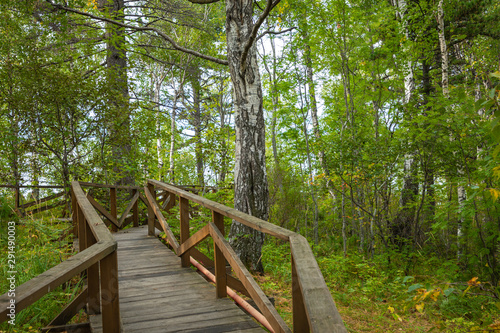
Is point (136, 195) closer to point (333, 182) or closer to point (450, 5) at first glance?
point (333, 182)

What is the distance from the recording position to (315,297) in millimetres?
1534

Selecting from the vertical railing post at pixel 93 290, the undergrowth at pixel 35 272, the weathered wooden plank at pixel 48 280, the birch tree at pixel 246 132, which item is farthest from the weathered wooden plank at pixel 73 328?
the birch tree at pixel 246 132

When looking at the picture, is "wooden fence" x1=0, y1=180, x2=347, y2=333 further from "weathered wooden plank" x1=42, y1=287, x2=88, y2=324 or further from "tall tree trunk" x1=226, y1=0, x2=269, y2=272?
"tall tree trunk" x1=226, y1=0, x2=269, y2=272

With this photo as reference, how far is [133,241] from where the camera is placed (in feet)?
21.8

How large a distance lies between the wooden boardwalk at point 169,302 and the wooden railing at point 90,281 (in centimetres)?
38

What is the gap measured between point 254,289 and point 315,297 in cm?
122

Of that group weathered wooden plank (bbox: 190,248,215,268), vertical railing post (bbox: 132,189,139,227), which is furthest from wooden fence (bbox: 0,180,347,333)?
vertical railing post (bbox: 132,189,139,227)

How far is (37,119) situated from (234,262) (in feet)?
22.1

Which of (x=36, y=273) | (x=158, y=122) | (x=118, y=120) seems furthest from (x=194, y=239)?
(x=158, y=122)

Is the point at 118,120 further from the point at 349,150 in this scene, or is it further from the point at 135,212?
the point at 349,150

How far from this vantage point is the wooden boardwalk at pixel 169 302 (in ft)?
9.63

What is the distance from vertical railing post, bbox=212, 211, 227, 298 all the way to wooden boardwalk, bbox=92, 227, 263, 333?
0.31ft

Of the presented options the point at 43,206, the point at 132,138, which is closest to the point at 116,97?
the point at 132,138

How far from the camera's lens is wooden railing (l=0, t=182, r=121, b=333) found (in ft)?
4.64
